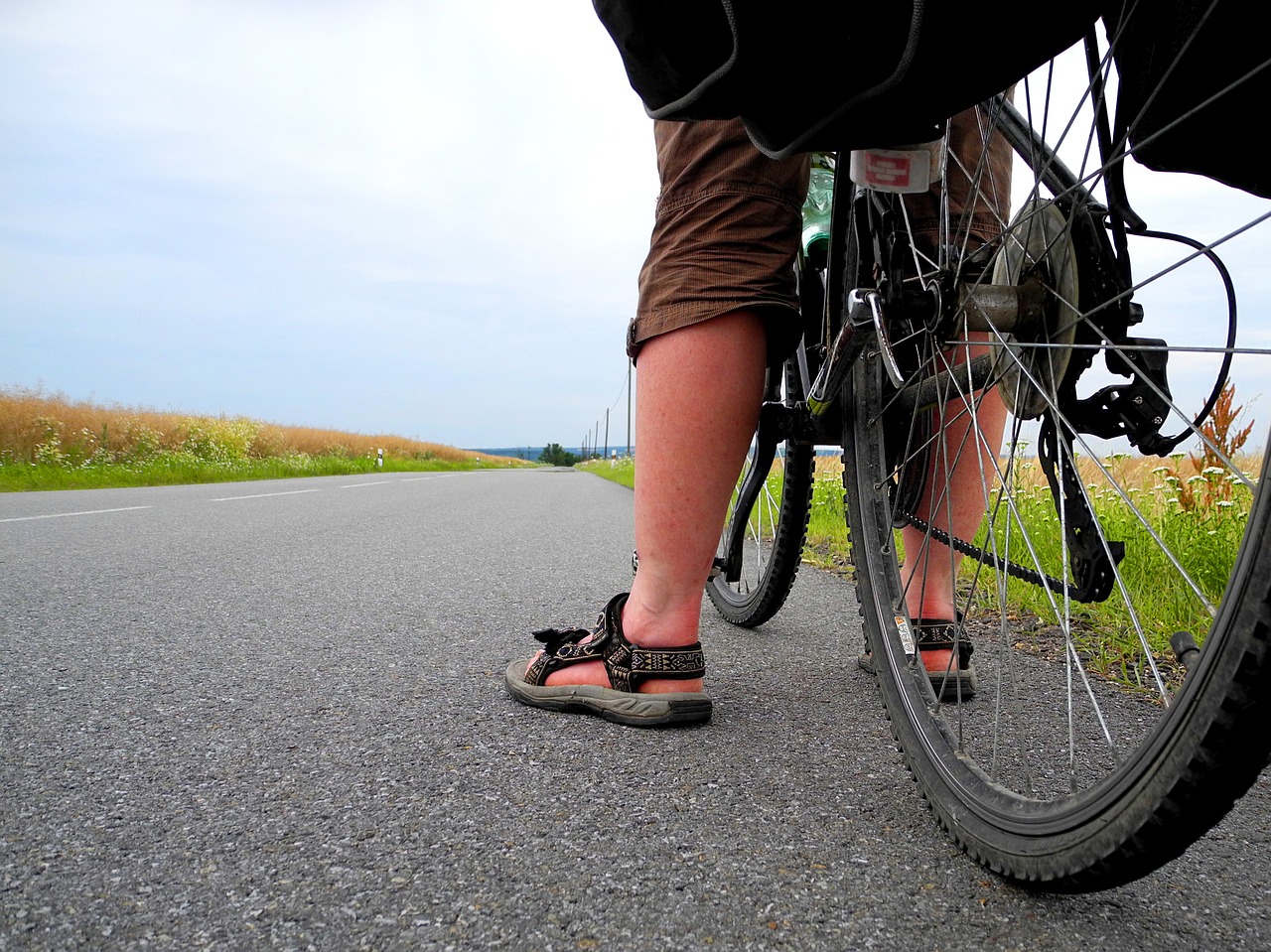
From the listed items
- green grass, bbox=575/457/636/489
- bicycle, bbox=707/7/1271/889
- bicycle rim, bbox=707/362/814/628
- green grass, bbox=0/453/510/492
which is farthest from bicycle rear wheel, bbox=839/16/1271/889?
green grass, bbox=0/453/510/492

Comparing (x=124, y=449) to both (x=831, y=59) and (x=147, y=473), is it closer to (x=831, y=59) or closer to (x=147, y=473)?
(x=147, y=473)

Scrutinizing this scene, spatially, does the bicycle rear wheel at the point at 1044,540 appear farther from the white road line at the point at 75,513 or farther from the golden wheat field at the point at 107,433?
the golden wheat field at the point at 107,433

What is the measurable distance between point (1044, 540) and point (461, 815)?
5.01 feet

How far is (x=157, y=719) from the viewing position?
1.43 meters

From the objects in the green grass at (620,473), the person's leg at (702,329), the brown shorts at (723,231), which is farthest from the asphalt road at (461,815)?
the green grass at (620,473)

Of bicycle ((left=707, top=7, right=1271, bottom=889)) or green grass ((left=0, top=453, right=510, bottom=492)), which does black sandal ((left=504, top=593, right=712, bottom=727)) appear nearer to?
bicycle ((left=707, top=7, right=1271, bottom=889))

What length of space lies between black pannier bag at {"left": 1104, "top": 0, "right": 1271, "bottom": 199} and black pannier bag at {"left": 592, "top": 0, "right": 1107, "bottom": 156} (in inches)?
3.7

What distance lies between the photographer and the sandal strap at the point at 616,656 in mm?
1502

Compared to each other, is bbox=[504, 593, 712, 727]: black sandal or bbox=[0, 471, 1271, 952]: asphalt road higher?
bbox=[504, 593, 712, 727]: black sandal

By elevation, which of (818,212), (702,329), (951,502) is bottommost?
(951,502)

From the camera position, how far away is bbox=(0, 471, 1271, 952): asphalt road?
2.73 feet

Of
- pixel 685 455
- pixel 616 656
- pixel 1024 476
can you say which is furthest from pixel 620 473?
pixel 685 455

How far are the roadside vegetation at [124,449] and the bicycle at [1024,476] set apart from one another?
10777 mm

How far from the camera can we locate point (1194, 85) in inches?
30.9
